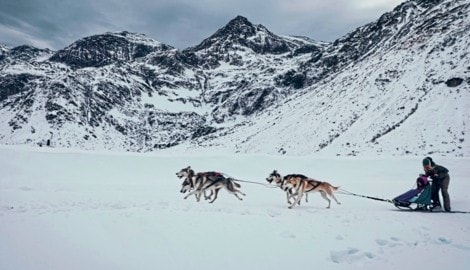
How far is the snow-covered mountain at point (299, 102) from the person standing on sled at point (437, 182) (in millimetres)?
32505

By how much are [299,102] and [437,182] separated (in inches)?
Result: 3345

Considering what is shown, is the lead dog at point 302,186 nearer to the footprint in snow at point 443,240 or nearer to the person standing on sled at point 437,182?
the person standing on sled at point 437,182

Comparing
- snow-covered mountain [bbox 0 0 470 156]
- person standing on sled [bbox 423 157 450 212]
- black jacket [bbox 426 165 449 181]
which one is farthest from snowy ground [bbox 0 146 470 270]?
snow-covered mountain [bbox 0 0 470 156]

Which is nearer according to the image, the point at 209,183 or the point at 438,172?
the point at 438,172

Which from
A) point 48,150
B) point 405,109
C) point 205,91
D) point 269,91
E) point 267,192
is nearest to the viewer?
point 267,192

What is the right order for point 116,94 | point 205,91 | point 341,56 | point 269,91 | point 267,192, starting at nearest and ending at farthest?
point 267,192, point 341,56, point 269,91, point 116,94, point 205,91

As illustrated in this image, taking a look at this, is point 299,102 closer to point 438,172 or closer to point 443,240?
point 438,172

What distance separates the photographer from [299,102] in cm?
9394

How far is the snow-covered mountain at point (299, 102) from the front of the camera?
50.6 m

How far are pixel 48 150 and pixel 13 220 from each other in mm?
11811

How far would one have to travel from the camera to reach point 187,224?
7.50 metres

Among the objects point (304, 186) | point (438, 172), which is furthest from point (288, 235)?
point (438, 172)

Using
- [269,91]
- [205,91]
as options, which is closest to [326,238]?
[269,91]

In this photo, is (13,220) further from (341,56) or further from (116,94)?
(116,94)
